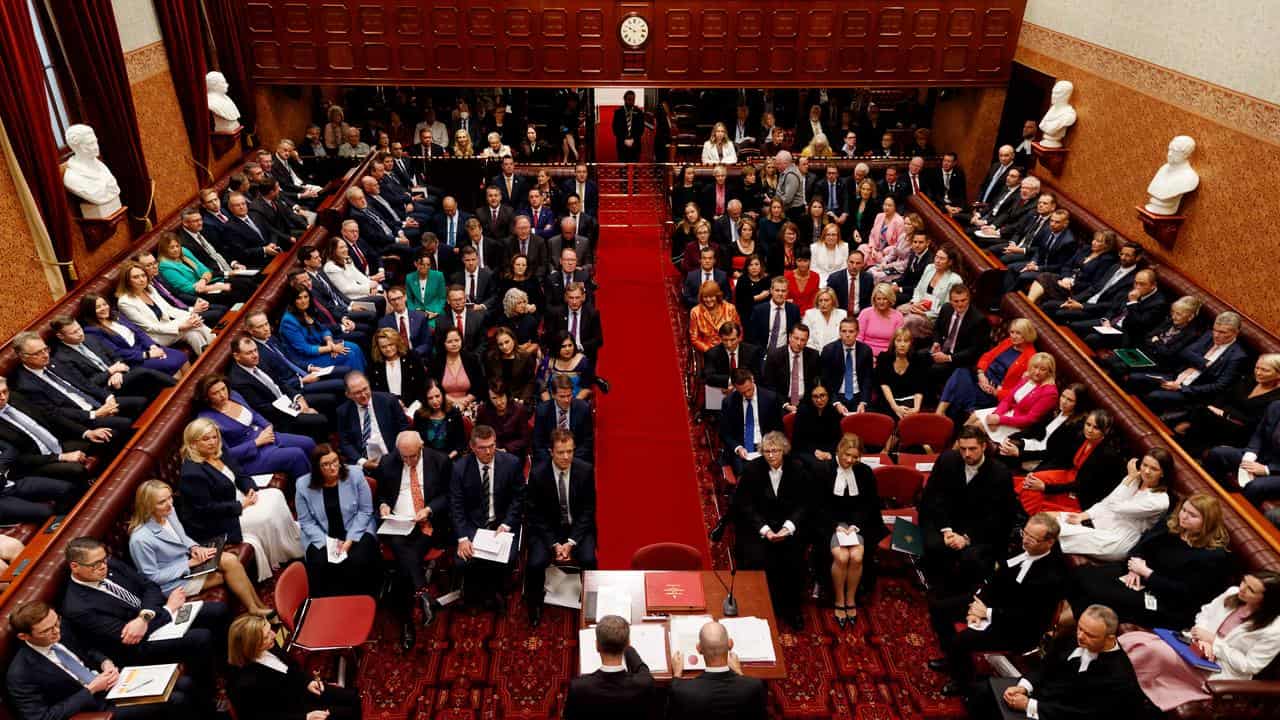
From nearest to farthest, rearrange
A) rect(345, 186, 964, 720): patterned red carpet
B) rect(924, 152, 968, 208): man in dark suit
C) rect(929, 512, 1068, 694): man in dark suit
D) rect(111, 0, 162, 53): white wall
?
rect(929, 512, 1068, 694): man in dark suit < rect(345, 186, 964, 720): patterned red carpet < rect(111, 0, 162, 53): white wall < rect(924, 152, 968, 208): man in dark suit

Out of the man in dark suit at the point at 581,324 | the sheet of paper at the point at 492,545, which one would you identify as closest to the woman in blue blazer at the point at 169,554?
the sheet of paper at the point at 492,545

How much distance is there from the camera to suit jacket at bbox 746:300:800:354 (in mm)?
7594

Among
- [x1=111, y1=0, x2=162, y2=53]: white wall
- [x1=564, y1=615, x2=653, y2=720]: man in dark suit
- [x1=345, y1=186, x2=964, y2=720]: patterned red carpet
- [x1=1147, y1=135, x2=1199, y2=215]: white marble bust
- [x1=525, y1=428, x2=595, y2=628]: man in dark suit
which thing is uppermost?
[x1=111, y1=0, x2=162, y2=53]: white wall

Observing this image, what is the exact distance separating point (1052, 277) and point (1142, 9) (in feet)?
10.9

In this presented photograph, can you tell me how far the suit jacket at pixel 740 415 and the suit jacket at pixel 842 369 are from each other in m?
0.84

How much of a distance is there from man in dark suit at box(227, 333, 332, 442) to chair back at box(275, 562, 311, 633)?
203 centimetres

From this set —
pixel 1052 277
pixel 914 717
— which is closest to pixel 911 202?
pixel 1052 277

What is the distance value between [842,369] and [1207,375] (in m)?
2.98

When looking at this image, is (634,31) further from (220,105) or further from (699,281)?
(220,105)

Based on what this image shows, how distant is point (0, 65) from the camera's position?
6668 millimetres

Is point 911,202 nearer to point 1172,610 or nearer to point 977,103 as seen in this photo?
point 977,103

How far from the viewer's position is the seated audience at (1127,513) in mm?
5141

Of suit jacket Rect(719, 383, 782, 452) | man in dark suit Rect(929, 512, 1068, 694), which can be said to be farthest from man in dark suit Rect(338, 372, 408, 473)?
man in dark suit Rect(929, 512, 1068, 694)

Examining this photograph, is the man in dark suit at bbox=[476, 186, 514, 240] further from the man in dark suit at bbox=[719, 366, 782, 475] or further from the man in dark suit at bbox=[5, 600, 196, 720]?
the man in dark suit at bbox=[5, 600, 196, 720]
